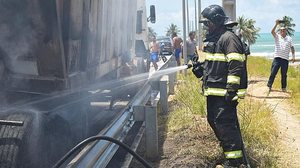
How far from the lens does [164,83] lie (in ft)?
25.8

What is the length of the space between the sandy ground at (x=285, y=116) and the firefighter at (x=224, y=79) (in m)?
1.01

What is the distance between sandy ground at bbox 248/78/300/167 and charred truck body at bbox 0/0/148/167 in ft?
9.89

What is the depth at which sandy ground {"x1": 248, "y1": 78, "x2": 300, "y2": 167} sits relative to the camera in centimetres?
632

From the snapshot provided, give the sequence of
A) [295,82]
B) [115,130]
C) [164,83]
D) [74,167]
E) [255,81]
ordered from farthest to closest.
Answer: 1. [255,81]
2. [295,82]
3. [164,83]
4. [115,130]
5. [74,167]

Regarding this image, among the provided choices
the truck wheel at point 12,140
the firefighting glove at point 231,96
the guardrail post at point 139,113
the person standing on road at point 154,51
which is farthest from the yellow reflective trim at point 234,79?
the person standing on road at point 154,51

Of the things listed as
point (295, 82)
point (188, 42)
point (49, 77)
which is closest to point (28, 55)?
point (49, 77)

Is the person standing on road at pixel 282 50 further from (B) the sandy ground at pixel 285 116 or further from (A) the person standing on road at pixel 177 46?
(A) the person standing on road at pixel 177 46

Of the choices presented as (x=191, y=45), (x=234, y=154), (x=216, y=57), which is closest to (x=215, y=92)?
(x=216, y=57)

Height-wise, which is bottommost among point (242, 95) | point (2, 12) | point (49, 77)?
point (242, 95)

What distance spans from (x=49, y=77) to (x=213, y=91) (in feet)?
6.56

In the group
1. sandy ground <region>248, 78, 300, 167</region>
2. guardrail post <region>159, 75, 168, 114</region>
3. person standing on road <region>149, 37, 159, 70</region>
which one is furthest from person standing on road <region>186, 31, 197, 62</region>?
guardrail post <region>159, 75, 168, 114</region>

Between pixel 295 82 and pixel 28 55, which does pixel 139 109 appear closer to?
pixel 28 55

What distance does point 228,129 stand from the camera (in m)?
5.25

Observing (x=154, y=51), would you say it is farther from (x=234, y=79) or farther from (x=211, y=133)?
(x=234, y=79)
